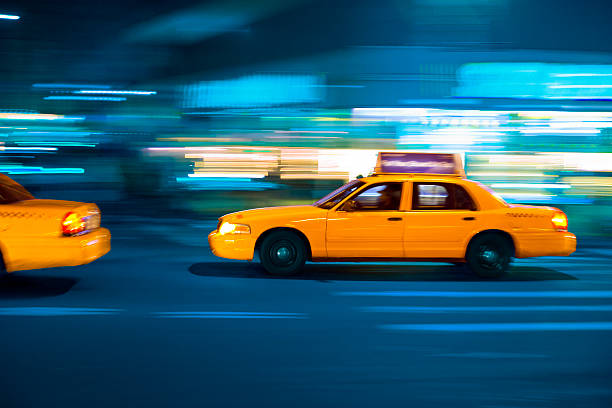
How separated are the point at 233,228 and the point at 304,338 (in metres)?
3.15

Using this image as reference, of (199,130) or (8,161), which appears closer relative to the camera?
(199,130)

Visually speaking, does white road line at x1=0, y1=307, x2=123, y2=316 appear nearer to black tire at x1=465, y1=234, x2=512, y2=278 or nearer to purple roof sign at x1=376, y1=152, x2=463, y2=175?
purple roof sign at x1=376, y1=152, x2=463, y2=175

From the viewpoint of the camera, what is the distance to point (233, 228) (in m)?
8.19

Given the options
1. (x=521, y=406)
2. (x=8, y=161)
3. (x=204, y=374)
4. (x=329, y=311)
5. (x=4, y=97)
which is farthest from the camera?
(x=8, y=161)

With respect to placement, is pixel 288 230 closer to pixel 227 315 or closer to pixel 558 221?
pixel 227 315

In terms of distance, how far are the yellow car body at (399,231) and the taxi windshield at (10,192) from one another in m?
2.32

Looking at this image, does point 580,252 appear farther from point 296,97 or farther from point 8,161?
point 8,161

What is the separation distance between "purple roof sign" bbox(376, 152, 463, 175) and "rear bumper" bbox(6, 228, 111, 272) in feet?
13.2

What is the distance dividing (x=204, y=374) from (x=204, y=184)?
1300 centimetres

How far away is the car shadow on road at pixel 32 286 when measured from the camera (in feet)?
22.5

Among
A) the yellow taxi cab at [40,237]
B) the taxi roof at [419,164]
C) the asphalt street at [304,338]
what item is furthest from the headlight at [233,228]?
the taxi roof at [419,164]

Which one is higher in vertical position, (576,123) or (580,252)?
(576,123)

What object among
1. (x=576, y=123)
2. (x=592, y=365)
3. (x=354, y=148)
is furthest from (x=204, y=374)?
(x=576, y=123)

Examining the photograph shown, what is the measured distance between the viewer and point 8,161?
64.7 feet
